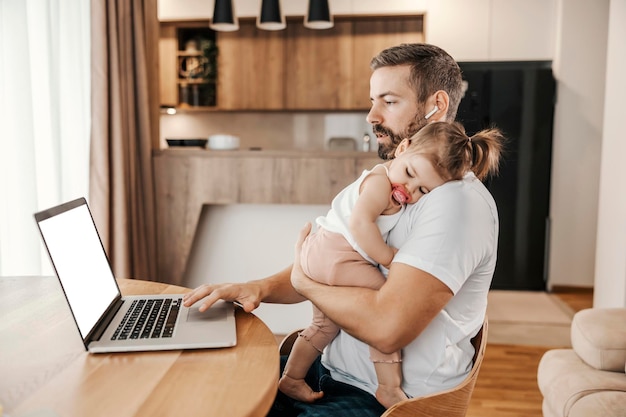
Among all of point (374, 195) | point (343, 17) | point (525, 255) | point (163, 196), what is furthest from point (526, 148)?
point (374, 195)

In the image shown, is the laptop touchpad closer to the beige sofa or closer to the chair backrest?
the chair backrest

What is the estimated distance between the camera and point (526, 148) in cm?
470

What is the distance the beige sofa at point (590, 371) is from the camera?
1.74 meters

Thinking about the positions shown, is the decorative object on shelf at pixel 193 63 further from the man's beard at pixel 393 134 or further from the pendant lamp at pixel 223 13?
the man's beard at pixel 393 134

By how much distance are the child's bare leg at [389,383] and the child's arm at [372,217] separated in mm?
204

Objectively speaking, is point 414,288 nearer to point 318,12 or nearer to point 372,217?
point 372,217

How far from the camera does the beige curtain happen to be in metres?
2.89

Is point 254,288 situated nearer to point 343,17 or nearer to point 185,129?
point 343,17

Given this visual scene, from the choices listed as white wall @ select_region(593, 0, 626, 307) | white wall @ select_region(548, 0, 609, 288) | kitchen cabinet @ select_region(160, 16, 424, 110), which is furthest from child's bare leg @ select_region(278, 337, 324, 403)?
kitchen cabinet @ select_region(160, 16, 424, 110)

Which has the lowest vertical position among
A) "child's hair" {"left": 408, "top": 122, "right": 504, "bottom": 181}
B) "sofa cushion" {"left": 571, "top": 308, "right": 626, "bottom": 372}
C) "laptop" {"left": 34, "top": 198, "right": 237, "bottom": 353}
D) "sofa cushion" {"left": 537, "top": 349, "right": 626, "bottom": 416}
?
"sofa cushion" {"left": 537, "top": 349, "right": 626, "bottom": 416}

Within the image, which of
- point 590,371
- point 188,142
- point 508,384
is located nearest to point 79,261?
point 590,371

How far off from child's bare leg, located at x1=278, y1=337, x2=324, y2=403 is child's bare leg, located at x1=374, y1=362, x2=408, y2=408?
203mm

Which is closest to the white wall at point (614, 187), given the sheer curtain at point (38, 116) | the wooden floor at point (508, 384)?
the wooden floor at point (508, 384)

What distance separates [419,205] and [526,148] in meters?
3.82
